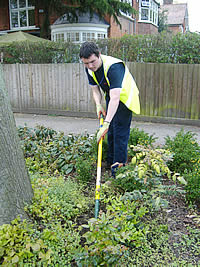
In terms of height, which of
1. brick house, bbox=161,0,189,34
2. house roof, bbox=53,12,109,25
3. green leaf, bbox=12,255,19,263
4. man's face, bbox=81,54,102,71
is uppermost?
brick house, bbox=161,0,189,34

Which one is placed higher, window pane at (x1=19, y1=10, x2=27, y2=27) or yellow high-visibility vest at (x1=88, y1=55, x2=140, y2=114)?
window pane at (x1=19, y1=10, x2=27, y2=27)

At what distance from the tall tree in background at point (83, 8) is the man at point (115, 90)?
9173 millimetres

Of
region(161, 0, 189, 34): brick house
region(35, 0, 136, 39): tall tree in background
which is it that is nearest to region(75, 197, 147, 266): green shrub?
region(35, 0, 136, 39): tall tree in background

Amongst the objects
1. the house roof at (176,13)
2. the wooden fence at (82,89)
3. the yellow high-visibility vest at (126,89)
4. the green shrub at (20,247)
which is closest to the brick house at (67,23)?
the wooden fence at (82,89)

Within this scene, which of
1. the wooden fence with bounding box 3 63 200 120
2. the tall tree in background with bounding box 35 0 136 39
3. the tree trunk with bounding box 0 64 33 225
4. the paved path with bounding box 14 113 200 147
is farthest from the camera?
the tall tree in background with bounding box 35 0 136 39

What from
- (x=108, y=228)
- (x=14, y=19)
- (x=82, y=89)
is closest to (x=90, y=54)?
(x=108, y=228)

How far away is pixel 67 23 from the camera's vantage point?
1489cm

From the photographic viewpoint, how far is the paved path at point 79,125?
7.41m

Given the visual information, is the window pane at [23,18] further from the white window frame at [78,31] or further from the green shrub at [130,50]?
the green shrub at [130,50]

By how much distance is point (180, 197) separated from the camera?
3.65m

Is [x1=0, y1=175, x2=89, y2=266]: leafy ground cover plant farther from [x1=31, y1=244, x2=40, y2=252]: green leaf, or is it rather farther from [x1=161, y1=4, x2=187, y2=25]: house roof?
[x1=161, y1=4, x2=187, y2=25]: house roof

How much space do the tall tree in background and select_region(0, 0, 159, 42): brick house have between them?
0.65m

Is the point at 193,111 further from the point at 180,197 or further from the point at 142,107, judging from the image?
the point at 180,197

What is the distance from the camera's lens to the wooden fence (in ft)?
26.3
